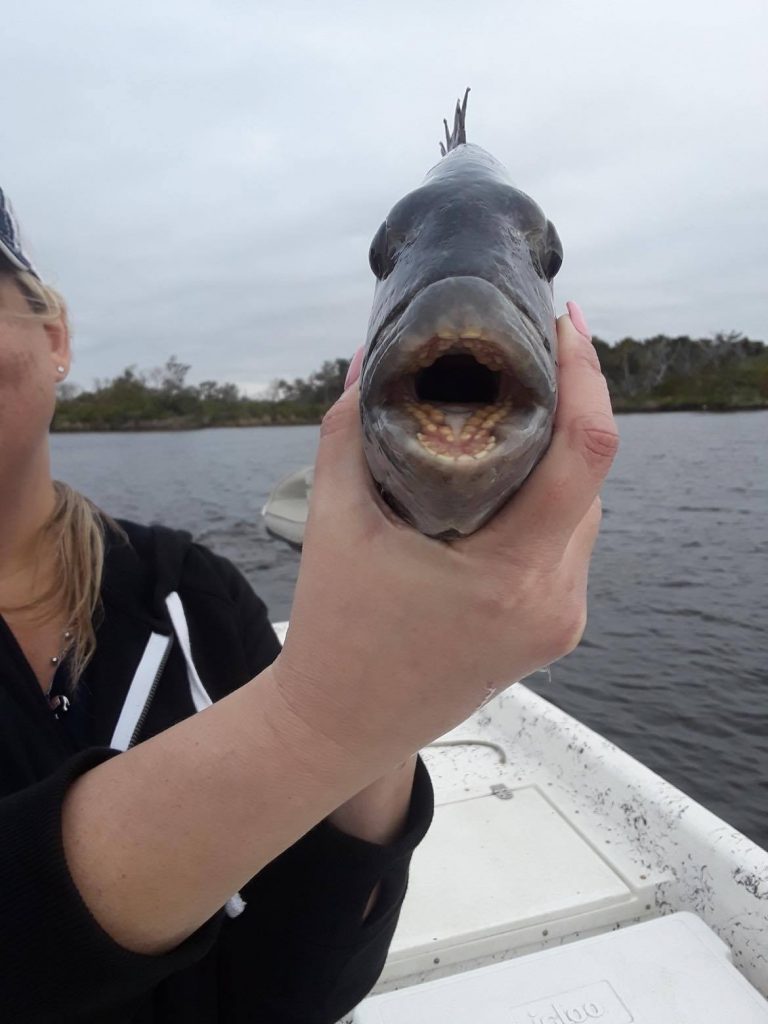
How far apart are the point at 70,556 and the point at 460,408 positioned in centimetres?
141

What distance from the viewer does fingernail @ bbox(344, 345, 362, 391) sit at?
4.62ft

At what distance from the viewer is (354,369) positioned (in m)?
1.44

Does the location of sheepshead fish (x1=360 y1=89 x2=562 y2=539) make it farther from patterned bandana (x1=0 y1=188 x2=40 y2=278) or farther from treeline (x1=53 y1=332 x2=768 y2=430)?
treeline (x1=53 y1=332 x2=768 y2=430)

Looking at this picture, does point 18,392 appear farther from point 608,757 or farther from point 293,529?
point 293,529

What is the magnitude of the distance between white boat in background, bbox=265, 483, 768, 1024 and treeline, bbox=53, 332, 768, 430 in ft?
195

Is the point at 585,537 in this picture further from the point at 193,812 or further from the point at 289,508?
the point at 289,508

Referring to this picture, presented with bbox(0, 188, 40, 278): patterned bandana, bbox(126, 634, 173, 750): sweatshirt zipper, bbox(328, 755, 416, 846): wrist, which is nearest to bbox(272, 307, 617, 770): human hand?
bbox(328, 755, 416, 846): wrist

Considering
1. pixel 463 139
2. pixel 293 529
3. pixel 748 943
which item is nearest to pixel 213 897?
pixel 463 139

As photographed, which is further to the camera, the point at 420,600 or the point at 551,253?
the point at 551,253

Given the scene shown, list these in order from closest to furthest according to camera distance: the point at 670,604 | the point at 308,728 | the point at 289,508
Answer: the point at 308,728, the point at 670,604, the point at 289,508

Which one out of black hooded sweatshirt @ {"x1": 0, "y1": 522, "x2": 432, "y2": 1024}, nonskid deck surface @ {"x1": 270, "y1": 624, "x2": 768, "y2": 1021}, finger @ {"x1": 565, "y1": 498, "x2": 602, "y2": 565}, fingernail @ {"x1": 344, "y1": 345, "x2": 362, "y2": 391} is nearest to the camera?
finger @ {"x1": 565, "y1": 498, "x2": 602, "y2": 565}

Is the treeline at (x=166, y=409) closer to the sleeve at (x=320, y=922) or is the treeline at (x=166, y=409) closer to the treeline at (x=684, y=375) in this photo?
the treeline at (x=684, y=375)

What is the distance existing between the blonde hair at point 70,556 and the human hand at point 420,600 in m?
0.96

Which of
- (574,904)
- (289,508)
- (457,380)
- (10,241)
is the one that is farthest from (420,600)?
(289,508)
